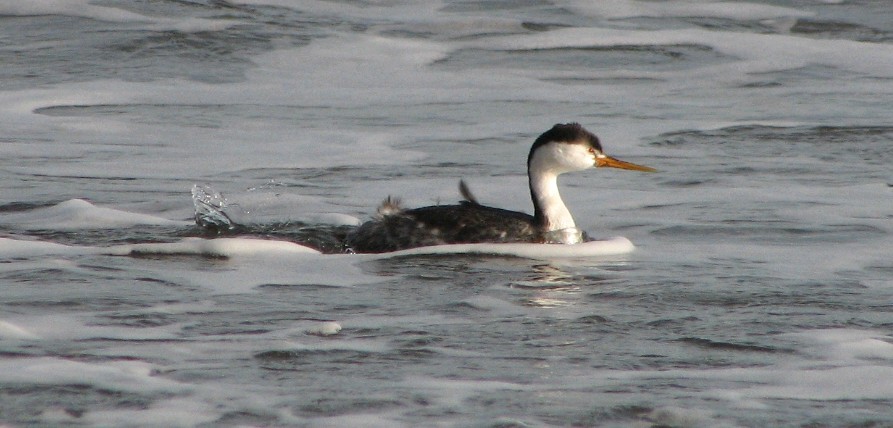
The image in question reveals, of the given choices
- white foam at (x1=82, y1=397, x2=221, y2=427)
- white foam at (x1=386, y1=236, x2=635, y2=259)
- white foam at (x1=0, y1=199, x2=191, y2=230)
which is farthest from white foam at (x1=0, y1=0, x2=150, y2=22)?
white foam at (x1=82, y1=397, x2=221, y2=427)

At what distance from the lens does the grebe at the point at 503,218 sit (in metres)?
8.16

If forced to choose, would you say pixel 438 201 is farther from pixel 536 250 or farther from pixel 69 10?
pixel 69 10

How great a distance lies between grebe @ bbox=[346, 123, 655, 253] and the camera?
816cm

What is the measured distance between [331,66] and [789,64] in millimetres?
4394

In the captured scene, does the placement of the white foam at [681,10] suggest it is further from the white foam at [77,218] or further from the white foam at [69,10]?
the white foam at [77,218]

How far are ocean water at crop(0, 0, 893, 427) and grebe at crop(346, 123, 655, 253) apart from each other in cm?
16

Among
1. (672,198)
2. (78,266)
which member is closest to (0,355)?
(78,266)

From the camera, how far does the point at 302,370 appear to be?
18.1ft

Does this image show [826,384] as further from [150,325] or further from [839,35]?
[839,35]

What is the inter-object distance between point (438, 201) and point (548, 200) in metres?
0.94

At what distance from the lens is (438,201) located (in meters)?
9.33

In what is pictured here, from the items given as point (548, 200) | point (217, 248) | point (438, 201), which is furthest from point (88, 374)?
point (438, 201)

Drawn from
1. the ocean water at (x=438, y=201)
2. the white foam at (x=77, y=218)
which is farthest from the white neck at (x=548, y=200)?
the white foam at (x=77, y=218)

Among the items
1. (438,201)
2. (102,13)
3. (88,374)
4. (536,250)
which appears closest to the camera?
(88,374)
